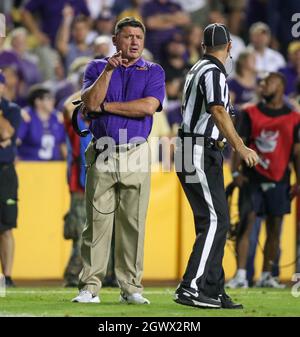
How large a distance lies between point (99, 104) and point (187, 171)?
0.92m

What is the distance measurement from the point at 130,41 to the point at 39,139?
618 centimetres

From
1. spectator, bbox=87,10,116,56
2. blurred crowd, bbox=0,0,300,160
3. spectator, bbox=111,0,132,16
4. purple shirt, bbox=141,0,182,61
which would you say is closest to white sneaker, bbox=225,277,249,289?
blurred crowd, bbox=0,0,300,160

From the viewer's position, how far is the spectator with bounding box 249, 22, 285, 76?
19.4 m

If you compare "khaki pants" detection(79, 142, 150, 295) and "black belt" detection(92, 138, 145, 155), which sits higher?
"black belt" detection(92, 138, 145, 155)

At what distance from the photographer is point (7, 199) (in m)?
13.8

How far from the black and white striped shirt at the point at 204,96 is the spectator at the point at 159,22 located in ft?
30.9

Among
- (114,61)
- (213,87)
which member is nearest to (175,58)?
(213,87)

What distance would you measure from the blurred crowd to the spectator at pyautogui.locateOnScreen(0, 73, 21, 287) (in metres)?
2.73

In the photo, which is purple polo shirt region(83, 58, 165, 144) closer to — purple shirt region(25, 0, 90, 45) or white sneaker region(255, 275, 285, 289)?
white sneaker region(255, 275, 285, 289)

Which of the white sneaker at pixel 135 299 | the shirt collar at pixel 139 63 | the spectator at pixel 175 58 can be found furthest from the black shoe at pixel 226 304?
the spectator at pixel 175 58

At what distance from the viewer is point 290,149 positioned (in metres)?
14.2
